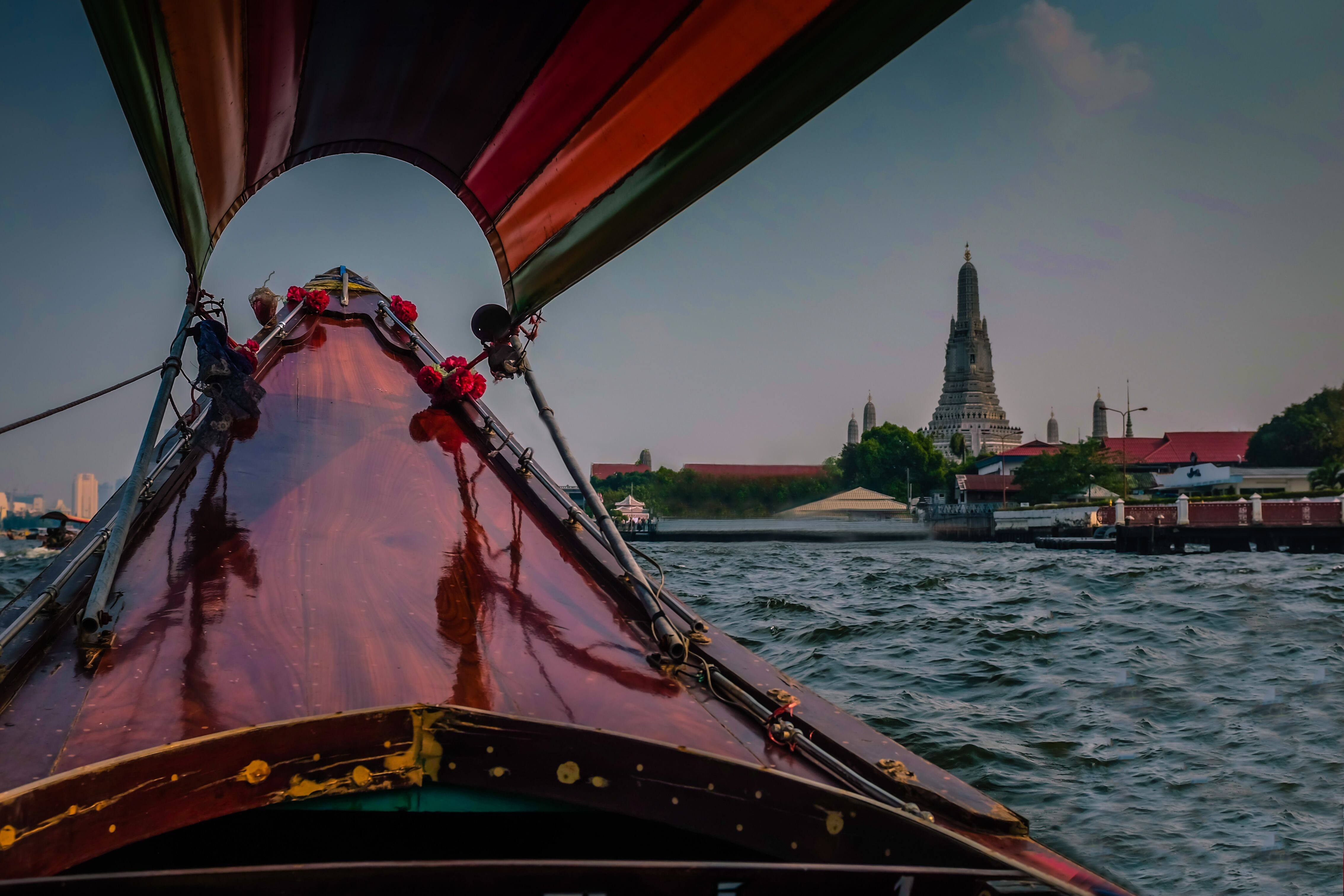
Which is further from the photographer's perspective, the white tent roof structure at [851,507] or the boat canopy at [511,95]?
the white tent roof structure at [851,507]

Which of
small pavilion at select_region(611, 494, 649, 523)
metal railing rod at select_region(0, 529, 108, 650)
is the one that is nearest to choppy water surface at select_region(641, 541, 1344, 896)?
metal railing rod at select_region(0, 529, 108, 650)

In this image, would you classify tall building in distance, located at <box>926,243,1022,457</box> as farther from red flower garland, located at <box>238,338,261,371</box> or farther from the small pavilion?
red flower garland, located at <box>238,338,261,371</box>

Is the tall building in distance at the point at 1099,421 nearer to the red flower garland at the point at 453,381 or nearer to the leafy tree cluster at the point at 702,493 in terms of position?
the leafy tree cluster at the point at 702,493

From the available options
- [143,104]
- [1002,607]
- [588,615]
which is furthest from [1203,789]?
[1002,607]

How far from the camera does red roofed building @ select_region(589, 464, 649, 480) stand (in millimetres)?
61031

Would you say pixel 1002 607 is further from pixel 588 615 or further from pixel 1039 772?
pixel 588 615

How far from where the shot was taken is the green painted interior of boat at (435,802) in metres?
1.38

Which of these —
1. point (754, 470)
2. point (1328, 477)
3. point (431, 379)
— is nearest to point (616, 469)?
point (754, 470)

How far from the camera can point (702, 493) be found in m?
51.9

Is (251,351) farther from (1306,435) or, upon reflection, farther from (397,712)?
(1306,435)

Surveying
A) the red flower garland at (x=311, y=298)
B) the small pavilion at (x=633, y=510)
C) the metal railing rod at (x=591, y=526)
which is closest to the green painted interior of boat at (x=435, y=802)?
the metal railing rod at (x=591, y=526)

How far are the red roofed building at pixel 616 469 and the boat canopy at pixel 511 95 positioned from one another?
5567cm

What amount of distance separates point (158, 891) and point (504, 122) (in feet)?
8.20

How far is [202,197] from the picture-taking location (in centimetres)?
248
